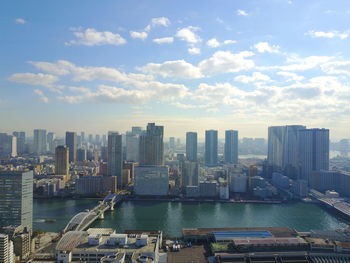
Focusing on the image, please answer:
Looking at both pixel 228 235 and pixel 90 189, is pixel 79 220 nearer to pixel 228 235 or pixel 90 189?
pixel 228 235

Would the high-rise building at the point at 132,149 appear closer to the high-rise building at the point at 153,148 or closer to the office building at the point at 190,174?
the high-rise building at the point at 153,148

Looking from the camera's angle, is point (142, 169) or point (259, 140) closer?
point (142, 169)

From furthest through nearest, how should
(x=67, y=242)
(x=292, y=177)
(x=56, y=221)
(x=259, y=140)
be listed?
1. (x=259, y=140)
2. (x=292, y=177)
3. (x=56, y=221)
4. (x=67, y=242)

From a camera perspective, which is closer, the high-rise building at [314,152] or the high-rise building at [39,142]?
the high-rise building at [314,152]

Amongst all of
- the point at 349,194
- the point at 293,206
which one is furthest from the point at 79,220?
the point at 349,194

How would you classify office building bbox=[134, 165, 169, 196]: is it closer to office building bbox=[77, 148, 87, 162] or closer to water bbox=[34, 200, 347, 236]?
water bbox=[34, 200, 347, 236]

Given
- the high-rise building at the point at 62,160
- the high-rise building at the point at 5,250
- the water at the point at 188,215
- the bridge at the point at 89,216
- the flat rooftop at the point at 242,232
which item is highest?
the high-rise building at the point at 62,160

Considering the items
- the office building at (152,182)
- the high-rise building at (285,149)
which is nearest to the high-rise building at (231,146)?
the high-rise building at (285,149)
